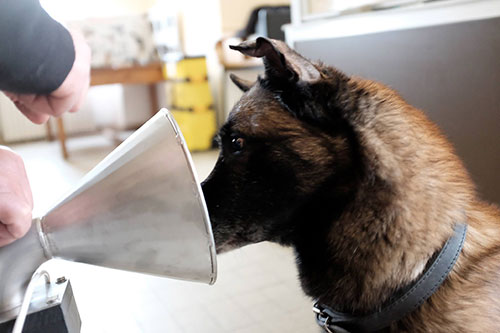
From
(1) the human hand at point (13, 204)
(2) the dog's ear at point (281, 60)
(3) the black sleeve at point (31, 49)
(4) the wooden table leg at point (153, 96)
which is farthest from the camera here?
(4) the wooden table leg at point (153, 96)

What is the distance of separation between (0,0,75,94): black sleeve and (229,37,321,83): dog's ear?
29 centimetres

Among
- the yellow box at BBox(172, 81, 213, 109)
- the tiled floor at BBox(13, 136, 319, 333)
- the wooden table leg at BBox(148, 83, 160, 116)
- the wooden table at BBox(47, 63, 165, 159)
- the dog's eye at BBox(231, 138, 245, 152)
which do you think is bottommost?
the tiled floor at BBox(13, 136, 319, 333)

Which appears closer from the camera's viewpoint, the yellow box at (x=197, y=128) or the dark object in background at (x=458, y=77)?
the dark object in background at (x=458, y=77)

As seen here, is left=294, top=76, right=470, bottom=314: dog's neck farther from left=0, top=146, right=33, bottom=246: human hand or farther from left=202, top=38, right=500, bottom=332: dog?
left=0, top=146, right=33, bottom=246: human hand

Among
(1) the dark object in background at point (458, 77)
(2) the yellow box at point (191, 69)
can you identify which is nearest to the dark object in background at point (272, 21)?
(2) the yellow box at point (191, 69)

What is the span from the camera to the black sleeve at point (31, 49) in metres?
0.63

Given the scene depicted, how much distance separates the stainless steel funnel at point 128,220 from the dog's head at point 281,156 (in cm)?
25

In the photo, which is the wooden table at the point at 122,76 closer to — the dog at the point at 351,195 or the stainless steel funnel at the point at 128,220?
the dog at the point at 351,195

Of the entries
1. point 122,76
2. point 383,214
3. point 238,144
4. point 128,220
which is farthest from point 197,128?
point 128,220

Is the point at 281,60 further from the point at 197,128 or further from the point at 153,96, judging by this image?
the point at 153,96

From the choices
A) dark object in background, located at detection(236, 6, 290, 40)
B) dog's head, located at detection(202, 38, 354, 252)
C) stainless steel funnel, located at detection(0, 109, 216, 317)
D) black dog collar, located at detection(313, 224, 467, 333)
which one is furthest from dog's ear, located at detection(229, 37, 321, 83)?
dark object in background, located at detection(236, 6, 290, 40)

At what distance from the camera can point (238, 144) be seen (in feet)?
2.81

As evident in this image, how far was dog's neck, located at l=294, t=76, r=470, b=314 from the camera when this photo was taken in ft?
2.56

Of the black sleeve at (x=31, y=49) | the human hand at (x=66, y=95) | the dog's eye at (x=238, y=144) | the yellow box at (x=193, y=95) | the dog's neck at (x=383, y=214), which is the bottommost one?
the yellow box at (x=193, y=95)
